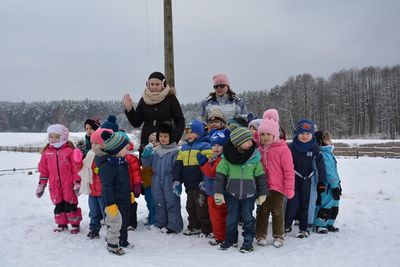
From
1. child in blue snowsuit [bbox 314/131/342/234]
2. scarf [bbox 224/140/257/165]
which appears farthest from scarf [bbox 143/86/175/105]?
child in blue snowsuit [bbox 314/131/342/234]

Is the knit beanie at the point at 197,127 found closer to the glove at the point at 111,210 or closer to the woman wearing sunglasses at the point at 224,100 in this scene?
the woman wearing sunglasses at the point at 224,100

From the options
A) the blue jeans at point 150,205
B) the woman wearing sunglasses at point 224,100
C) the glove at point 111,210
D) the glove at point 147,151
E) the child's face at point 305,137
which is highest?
the woman wearing sunglasses at point 224,100

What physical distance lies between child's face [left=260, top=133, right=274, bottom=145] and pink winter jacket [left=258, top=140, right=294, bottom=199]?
0.26 ft

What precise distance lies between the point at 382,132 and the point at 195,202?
6193cm

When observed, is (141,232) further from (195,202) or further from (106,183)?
(106,183)

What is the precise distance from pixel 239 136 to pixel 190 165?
108cm

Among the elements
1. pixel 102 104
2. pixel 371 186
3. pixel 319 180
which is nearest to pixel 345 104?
pixel 371 186

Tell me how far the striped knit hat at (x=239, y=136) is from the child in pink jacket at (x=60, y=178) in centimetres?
249

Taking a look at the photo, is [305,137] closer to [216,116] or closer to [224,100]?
[216,116]

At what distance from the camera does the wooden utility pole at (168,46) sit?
8570 mm

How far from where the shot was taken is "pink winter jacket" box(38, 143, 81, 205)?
5.38 m

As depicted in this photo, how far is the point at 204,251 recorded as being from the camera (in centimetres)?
462

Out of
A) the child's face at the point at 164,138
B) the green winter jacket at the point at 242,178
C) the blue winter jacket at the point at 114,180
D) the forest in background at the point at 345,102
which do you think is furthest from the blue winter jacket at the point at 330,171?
the forest in background at the point at 345,102

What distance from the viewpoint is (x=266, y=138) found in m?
5.00
